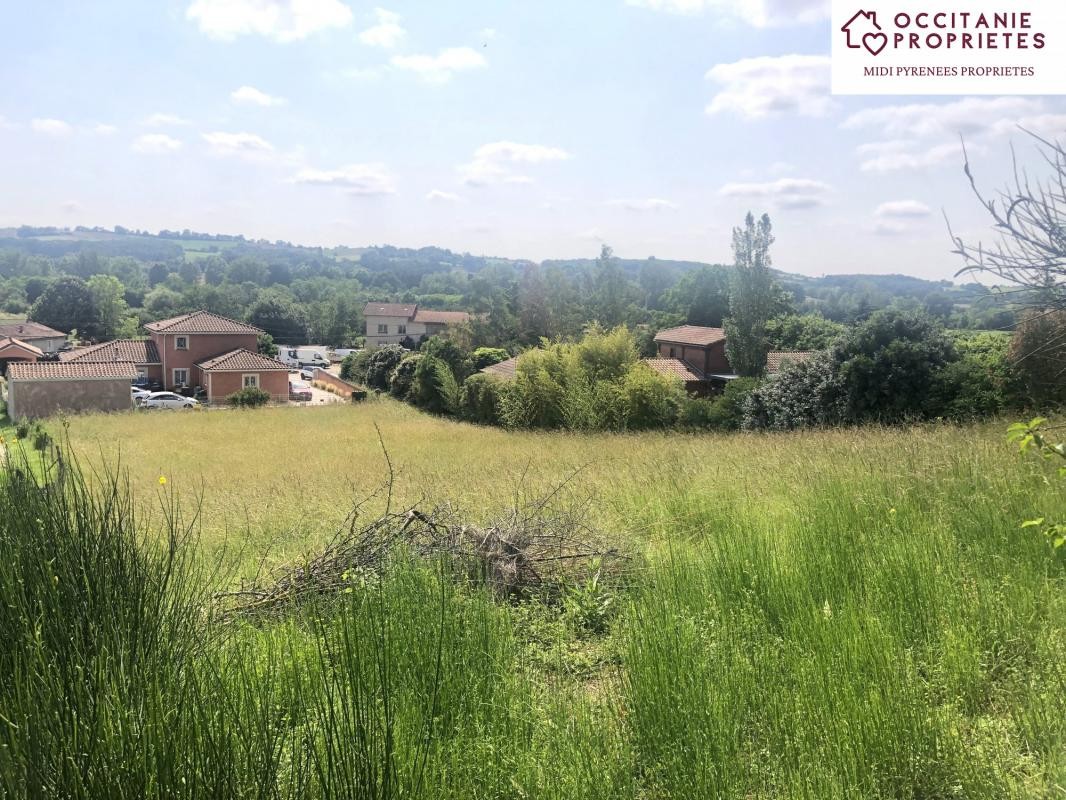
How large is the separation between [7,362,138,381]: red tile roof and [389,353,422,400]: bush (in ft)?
43.7

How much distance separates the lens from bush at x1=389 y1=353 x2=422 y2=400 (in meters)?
37.4

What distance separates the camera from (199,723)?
5.73 ft

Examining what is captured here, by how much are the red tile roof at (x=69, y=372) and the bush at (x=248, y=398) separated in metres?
4.87

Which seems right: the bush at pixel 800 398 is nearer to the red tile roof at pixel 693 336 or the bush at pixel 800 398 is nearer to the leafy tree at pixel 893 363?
the leafy tree at pixel 893 363

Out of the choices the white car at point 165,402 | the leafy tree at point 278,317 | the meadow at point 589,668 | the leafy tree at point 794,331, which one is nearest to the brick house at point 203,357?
the white car at point 165,402

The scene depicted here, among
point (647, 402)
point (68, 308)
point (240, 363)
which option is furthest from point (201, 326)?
point (68, 308)

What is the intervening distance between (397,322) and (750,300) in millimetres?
44325

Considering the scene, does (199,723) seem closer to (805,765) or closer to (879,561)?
(805,765)

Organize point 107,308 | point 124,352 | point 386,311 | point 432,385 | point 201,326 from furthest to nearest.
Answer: point 386,311 → point 107,308 → point 124,352 → point 201,326 → point 432,385

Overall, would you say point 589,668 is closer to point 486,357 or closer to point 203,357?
point 486,357

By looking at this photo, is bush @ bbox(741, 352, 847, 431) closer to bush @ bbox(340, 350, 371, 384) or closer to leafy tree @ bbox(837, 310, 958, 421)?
leafy tree @ bbox(837, 310, 958, 421)

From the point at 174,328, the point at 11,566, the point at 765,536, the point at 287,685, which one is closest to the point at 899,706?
the point at 765,536

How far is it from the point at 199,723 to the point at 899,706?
2.57m

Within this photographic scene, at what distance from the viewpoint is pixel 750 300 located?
130 feet
